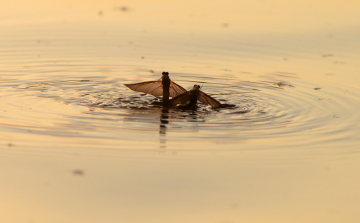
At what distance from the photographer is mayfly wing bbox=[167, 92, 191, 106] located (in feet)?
31.6

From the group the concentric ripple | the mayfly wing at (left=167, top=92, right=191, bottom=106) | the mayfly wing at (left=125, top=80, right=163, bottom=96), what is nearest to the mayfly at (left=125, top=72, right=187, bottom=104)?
the mayfly wing at (left=125, top=80, right=163, bottom=96)

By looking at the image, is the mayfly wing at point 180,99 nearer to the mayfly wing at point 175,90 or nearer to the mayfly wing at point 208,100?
the mayfly wing at point 208,100

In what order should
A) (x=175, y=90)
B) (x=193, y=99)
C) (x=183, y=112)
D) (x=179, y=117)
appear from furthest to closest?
(x=175, y=90) → (x=193, y=99) → (x=183, y=112) → (x=179, y=117)

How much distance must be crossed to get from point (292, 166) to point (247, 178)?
2.35ft

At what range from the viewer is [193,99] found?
9656 mm

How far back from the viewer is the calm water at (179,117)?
20.2ft

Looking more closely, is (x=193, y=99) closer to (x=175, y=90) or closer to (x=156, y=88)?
(x=175, y=90)

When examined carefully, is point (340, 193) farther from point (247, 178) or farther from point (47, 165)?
point (47, 165)

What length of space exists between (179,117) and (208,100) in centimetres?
79

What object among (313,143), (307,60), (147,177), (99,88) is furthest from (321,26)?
(147,177)

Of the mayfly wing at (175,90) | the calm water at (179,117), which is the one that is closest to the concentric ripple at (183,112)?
the calm water at (179,117)

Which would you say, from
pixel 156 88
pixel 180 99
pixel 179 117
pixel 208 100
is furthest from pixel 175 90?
pixel 179 117

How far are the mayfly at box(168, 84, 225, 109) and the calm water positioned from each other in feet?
0.50

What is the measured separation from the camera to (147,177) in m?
6.64
